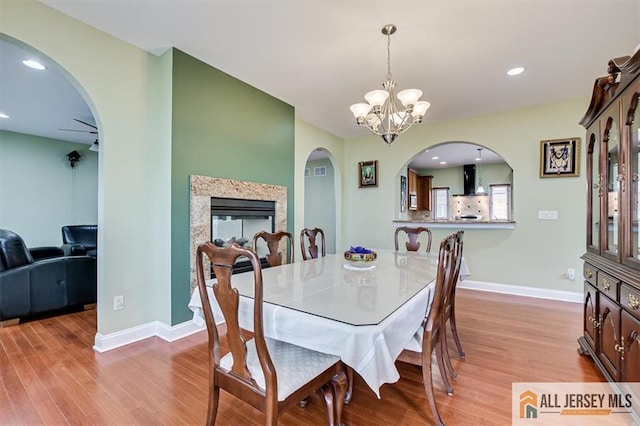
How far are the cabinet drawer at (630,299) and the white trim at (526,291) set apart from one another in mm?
2736

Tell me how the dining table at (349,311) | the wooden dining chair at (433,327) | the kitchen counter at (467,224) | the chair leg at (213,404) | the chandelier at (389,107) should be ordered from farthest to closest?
the kitchen counter at (467,224) < the chandelier at (389,107) < the wooden dining chair at (433,327) < the chair leg at (213,404) < the dining table at (349,311)

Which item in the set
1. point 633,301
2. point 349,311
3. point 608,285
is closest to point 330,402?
point 349,311

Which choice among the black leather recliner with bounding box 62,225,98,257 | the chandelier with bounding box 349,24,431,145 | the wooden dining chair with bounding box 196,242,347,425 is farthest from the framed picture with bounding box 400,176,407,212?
the black leather recliner with bounding box 62,225,98,257

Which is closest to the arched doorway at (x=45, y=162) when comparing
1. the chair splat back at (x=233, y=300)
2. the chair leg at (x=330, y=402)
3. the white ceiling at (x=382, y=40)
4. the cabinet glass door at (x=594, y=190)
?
the white ceiling at (x=382, y=40)

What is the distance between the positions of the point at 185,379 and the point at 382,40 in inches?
121

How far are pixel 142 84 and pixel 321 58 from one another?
5.58 ft

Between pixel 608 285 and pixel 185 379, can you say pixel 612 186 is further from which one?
pixel 185 379

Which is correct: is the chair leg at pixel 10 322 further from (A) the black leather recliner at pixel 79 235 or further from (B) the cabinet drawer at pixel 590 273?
(B) the cabinet drawer at pixel 590 273

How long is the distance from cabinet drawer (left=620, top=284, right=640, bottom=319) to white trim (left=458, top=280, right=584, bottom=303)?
2.74m

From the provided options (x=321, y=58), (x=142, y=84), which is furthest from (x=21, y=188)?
(x=321, y=58)

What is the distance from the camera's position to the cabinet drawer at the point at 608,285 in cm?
175

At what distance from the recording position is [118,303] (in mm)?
2566

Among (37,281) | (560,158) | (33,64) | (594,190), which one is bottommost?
(37,281)

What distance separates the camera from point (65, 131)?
199 inches
